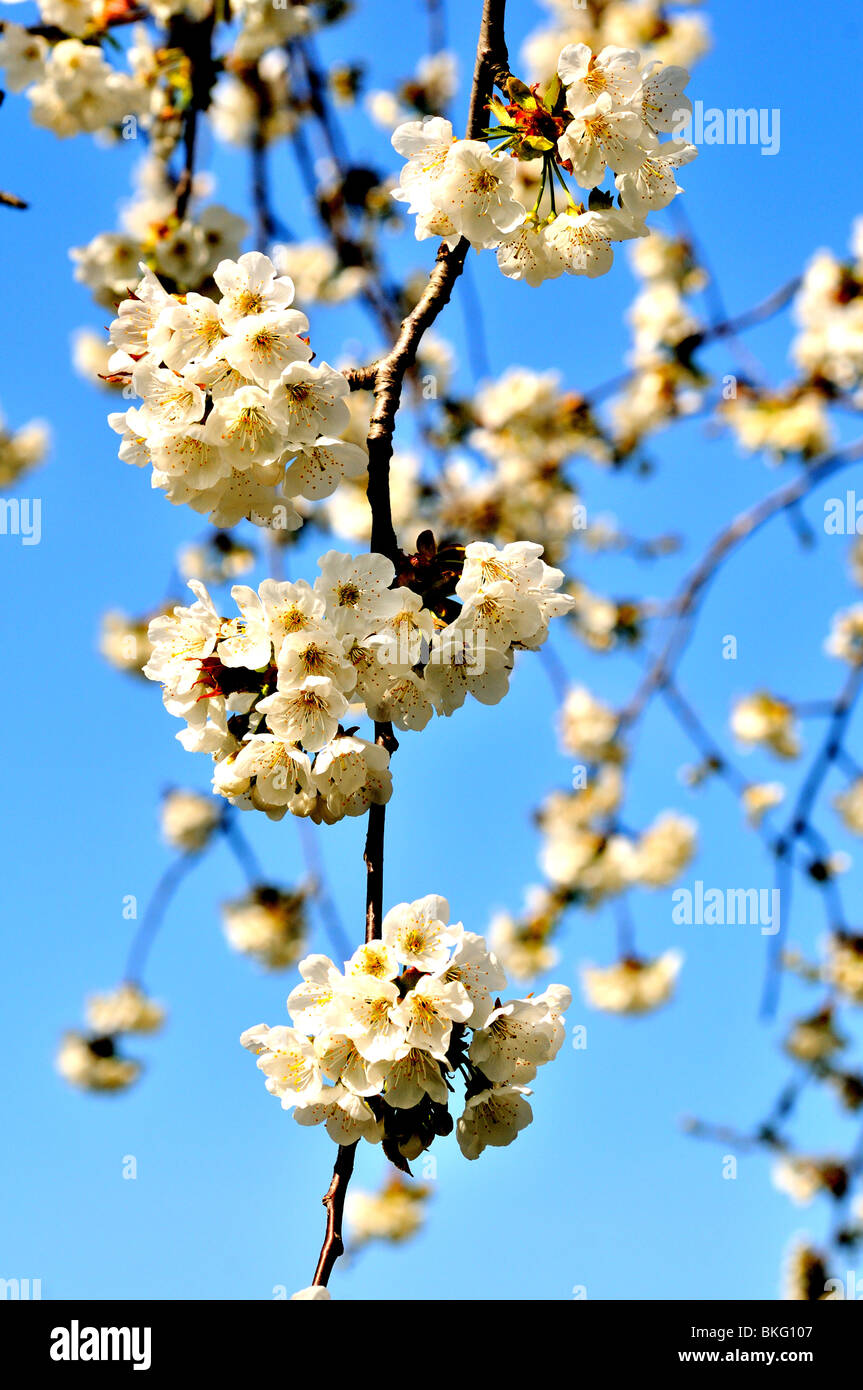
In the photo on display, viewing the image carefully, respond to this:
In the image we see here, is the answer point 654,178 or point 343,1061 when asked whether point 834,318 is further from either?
point 343,1061

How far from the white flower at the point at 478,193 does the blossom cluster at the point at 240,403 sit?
0.28 m

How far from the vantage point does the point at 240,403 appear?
1301 mm

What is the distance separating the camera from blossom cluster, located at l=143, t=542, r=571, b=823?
4.29 ft

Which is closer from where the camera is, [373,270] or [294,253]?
[373,270]

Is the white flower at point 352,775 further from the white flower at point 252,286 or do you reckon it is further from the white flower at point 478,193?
the white flower at point 478,193

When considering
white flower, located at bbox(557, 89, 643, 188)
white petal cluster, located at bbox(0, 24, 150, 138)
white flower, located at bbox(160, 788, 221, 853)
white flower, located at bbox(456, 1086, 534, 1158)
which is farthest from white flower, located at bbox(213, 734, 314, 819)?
white flower, located at bbox(160, 788, 221, 853)

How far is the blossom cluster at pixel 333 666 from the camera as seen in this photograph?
131 cm

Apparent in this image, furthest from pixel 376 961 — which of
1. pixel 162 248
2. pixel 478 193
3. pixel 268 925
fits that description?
pixel 268 925

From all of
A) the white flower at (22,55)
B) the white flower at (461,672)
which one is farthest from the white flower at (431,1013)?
the white flower at (22,55)

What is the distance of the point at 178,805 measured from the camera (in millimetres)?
6207

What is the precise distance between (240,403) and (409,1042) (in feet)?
2.64
